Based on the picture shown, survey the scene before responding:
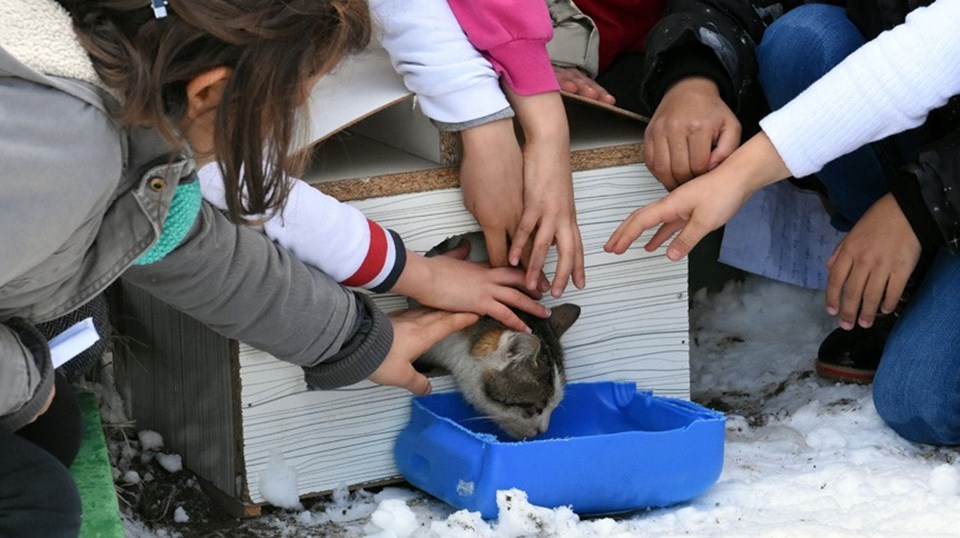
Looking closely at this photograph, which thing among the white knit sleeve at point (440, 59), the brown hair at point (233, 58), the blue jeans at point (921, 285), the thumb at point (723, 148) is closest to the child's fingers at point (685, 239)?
the thumb at point (723, 148)

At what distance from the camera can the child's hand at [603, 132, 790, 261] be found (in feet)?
6.07

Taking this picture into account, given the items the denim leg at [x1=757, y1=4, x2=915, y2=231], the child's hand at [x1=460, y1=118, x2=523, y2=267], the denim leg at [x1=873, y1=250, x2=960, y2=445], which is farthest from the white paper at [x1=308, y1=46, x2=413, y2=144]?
the denim leg at [x1=873, y1=250, x2=960, y2=445]

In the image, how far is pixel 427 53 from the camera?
1.78 meters

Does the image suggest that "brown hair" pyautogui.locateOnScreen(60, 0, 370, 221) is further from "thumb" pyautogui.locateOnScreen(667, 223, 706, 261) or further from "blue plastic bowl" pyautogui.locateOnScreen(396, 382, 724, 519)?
"thumb" pyautogui.locateOnScreen(667, 223, 706, 261)

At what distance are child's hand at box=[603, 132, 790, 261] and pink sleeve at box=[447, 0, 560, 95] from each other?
23 centimetres

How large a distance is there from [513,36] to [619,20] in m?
0.57

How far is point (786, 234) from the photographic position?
8.47ft

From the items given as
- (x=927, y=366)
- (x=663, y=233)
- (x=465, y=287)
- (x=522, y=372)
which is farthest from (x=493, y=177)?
(x=927, y=366)

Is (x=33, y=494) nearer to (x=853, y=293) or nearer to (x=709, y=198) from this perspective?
(x=709, y=198)

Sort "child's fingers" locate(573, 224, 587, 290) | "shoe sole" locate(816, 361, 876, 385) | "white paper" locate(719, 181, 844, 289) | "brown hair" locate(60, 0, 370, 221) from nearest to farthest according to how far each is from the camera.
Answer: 1. "brown hair" locate(60, 0, 370, 221)
2. "child's fingers" locate(573, 224, 587, 290)
3. "shoe sole" locate(816, 361, 876, 385)
4. "white paper" locate(719, 181, 844, 289)

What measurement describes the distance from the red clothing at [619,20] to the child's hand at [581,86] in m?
0.21

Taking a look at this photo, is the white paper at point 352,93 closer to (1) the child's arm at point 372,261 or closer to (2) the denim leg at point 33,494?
(1) the child's arm at point 372,261

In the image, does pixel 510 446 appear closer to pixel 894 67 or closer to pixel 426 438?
pixel 426 438

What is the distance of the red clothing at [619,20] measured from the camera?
2.29 metres
